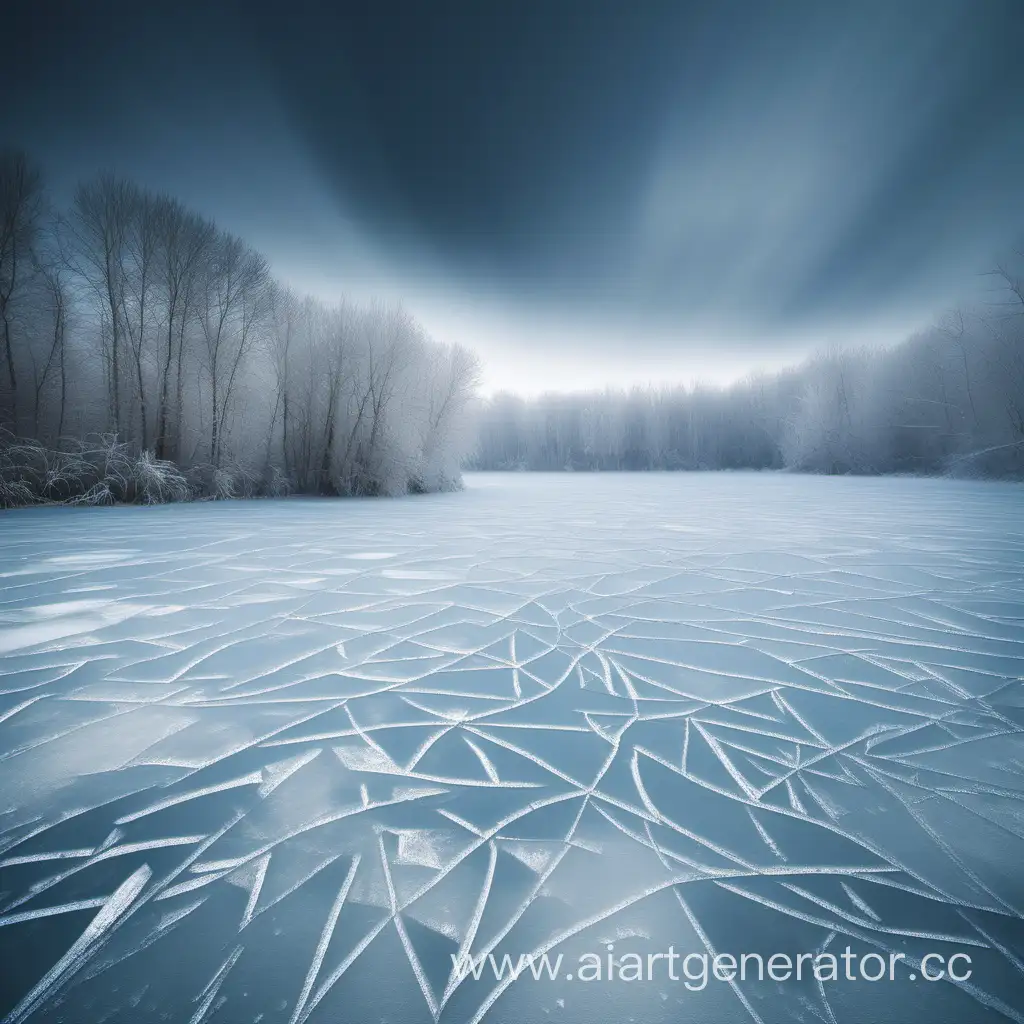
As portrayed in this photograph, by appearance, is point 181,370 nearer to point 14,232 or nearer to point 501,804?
point 14,232

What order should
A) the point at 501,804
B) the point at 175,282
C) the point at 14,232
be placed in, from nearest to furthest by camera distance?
the point at 501,804, the point at 14,232, the point at 175,282

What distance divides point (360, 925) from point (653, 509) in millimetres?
7755

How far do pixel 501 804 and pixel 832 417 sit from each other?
26384mm

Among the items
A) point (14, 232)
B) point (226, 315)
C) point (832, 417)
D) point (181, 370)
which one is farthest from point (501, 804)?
point (832, 417)

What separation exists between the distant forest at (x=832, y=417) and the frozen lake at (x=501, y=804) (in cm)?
1142

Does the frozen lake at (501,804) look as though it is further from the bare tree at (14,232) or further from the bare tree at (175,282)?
the bare tree at (14,232)

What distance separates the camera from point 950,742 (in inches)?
55.3

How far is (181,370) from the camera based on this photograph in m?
8.63

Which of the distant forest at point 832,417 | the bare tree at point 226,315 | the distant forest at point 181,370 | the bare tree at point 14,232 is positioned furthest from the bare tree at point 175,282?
the distant forest at point 832,417

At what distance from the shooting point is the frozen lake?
76cm

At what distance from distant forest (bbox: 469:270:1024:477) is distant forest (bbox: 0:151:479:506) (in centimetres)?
378

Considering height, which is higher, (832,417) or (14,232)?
(14,232)

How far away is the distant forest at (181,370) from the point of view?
7418 mm

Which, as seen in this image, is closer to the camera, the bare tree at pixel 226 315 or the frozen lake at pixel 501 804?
the frozen lake at pixel 501 804
